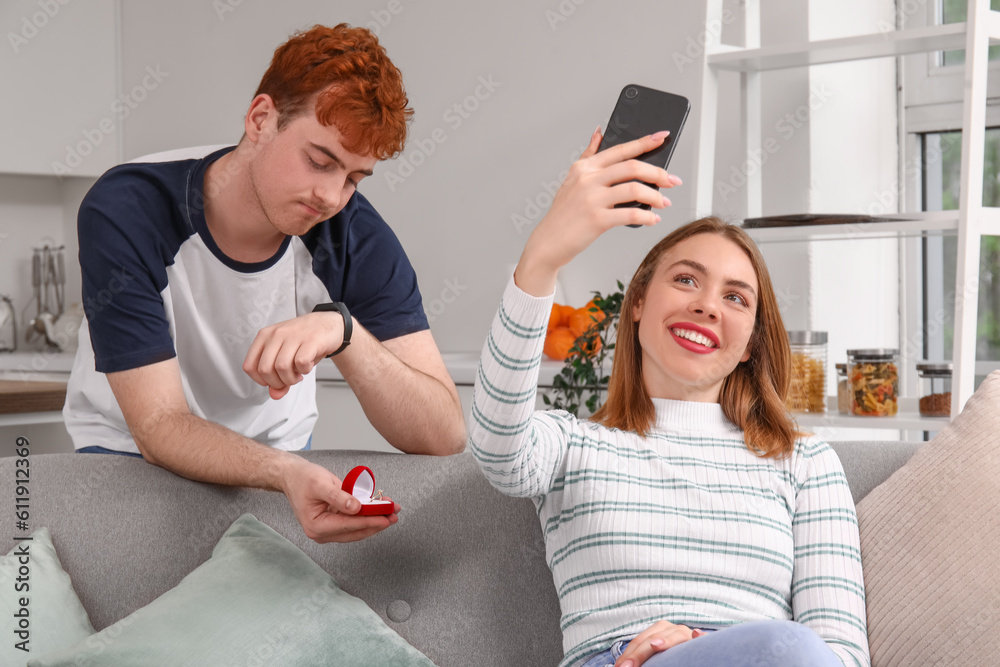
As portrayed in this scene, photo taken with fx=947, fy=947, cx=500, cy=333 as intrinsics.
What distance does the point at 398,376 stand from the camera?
1463 millimetres

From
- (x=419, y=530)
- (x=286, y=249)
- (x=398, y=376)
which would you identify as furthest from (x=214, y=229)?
(x=419, y=530)

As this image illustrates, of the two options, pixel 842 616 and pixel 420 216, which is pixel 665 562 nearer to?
pixel 842 616

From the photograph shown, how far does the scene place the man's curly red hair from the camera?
136cm

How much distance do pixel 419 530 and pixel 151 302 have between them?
0.51 metres

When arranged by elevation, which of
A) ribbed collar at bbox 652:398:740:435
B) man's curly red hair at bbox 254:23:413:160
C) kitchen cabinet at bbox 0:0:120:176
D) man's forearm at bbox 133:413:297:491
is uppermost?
kitchen cabinet at bbox 0:0:120:176

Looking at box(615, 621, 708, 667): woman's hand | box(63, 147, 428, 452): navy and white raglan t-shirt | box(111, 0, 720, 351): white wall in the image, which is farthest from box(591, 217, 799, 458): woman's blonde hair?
box(111, 0, 720, 351): white wall

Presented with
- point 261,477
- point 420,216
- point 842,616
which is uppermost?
point 420,216

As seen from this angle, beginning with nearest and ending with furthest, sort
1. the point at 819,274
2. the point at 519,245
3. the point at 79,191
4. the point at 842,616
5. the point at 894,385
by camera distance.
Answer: the point at 842,616 < the point at 894,385 < the point at 819,274 < the point at 519,245 < the point at 79,191

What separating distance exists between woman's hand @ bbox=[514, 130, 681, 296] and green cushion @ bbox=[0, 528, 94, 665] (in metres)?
0.84

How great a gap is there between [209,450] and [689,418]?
68 cm

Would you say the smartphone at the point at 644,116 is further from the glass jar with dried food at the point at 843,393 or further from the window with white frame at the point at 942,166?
the window with white frame at the point at 942,166

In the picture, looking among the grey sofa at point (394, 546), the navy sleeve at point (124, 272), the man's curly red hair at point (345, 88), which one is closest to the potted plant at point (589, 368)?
the grey sofa at point (394, 546)

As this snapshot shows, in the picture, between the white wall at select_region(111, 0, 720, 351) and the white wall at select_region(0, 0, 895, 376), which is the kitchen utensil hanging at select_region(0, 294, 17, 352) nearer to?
the white wall at select_region(0, 0, 895, 376)

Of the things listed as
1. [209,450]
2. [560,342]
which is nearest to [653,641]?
[209,450]
